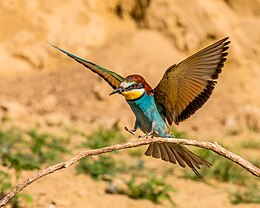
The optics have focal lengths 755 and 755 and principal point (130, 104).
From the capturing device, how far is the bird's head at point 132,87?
2.73 metres

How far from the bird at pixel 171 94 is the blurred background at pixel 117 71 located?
5.80 feet

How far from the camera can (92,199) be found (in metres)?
4.19

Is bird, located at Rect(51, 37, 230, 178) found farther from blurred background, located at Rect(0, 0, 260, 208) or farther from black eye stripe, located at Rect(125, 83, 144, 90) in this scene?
blurred background, located at Rect(0, 0, 260, 208)

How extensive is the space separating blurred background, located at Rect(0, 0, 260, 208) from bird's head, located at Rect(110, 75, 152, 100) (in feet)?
6.47

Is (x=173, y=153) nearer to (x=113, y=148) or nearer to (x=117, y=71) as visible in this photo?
(x=113, y=148)

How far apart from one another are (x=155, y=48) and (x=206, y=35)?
57cm

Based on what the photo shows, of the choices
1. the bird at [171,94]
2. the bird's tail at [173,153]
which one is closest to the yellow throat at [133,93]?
the bird at [171,94]

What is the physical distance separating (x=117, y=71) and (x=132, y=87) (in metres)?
5.11

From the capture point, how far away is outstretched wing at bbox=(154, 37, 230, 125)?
275cm

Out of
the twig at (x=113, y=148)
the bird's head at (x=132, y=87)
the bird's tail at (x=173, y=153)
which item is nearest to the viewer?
the twig at (x=113, y=148)

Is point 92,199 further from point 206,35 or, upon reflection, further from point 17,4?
point 17,4

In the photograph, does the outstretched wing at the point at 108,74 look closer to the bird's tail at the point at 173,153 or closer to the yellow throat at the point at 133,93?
the yellow throat at the point at 133,93

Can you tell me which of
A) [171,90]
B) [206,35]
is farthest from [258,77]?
[171,90]

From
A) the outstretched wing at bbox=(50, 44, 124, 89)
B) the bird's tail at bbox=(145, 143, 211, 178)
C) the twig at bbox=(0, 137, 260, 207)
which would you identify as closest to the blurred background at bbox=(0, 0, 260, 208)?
the bird's tail at bbox=(145, 143, 211, 178)
